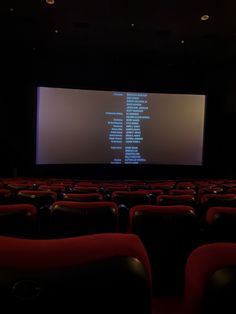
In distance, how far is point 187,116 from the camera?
39.5ft

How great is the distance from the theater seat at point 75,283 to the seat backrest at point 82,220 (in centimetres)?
133

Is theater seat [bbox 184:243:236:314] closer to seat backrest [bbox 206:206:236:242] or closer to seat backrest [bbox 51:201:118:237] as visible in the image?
seat backrest [bbox 206:206:236:242]

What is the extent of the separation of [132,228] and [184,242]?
0.32 metres

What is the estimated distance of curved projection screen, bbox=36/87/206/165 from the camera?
442 inches

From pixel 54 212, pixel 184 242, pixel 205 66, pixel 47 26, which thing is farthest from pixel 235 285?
pixel 205 66

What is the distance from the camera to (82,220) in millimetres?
2010

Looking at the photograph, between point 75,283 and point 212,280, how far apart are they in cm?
29

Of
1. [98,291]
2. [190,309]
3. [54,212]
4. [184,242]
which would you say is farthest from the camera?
[54,212]

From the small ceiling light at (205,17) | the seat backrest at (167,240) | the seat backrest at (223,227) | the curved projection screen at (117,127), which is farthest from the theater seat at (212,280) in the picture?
the curved projection screen at (117,127)

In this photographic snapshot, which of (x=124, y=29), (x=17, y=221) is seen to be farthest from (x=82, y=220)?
(x=124, y=29)

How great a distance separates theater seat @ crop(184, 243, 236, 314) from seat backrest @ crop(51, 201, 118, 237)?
1255mm

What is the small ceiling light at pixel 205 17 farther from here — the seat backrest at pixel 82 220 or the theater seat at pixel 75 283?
the theater seat at pixel 75 283

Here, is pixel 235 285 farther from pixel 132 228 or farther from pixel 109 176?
pixel 109 176

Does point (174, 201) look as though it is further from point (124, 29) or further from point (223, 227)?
point (124, 29)
